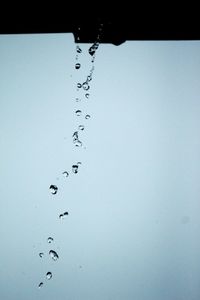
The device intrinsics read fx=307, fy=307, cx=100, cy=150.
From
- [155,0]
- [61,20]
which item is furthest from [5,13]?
[155,0]

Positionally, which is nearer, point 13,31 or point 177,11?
point 177,11

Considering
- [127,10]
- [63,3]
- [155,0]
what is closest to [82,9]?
[63,3]

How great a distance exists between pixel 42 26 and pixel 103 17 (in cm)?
29

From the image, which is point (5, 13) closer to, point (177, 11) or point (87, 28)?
point (87, 28)

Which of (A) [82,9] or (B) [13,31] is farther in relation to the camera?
(B) [13,31]

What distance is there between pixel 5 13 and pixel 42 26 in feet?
0.56

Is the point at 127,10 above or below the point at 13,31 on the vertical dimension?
above

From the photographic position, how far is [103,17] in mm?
1410

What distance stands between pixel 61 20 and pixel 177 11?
0.52 metres

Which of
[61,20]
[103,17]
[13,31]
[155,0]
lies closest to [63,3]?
[61,20]

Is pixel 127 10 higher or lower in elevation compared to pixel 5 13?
higher

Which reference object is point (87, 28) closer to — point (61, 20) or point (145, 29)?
point (61, 20)

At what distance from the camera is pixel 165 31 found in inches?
56.1

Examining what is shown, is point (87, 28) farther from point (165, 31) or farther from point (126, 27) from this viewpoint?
point (165, 31)
